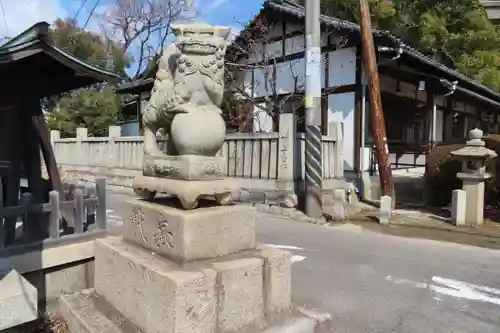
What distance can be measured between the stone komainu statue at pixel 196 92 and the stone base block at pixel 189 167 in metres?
0.06

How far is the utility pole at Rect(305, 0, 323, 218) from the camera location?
343 inches

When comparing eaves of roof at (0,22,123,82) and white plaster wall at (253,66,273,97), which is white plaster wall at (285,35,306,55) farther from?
eaves of roof at (0,22,123,82)

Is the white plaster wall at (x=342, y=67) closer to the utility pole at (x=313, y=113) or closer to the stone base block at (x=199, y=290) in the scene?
the utility pole at (x=313, y=113)

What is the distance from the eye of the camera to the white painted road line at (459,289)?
457 cm

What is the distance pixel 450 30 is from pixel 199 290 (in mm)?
18307

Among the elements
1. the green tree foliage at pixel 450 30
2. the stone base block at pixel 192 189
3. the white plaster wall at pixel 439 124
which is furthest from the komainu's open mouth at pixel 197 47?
the white plaster wall at pixel 439 124

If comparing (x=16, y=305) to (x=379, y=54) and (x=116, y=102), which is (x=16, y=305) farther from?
(x=116, y=102)

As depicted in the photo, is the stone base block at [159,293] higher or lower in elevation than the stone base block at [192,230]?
lower

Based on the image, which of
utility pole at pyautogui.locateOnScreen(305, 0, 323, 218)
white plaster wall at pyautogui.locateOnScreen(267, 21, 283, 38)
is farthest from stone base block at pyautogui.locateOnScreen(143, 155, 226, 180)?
white plaster wall at pyautogui.locateOnScreen(267, 21, 283, 38)

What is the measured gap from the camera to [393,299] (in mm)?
4445

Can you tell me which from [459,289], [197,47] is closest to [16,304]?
[197,47]

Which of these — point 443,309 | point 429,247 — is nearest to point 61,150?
point 429,247

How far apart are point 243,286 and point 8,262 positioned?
97.2 inches

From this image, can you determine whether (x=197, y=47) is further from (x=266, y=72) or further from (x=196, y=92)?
(x=266, y=72)
